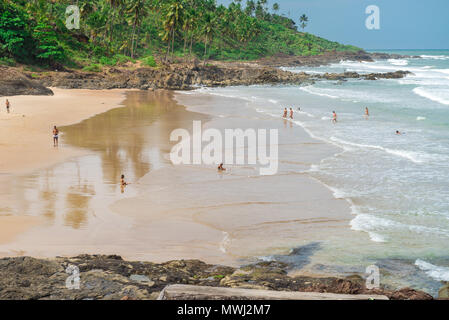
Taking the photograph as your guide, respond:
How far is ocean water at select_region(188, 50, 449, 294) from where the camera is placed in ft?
39.0

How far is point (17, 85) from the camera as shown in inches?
1791

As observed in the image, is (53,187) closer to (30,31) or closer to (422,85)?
(30,31)

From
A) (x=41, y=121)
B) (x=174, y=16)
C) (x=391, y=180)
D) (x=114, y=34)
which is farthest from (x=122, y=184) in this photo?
(x=114, y=34)

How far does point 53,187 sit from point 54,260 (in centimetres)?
870

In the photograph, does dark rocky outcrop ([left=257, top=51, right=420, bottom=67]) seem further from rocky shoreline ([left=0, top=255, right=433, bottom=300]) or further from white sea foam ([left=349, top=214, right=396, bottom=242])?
rocky shoreline ([left=0, top=255, right=433, bottom=300])

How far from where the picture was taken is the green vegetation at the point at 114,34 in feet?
199

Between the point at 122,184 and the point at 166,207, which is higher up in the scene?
the point at 122,184

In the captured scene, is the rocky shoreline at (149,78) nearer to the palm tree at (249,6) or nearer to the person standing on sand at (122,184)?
the person standing on sand at (122,184)

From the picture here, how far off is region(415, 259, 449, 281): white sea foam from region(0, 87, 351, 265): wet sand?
8.79 ft

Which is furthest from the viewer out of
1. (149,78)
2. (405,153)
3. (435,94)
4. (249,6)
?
(249,6)

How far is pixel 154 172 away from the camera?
20531mm

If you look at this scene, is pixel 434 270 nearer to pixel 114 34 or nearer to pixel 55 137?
pixel 55 137

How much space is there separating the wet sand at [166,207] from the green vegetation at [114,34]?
40.6 metres

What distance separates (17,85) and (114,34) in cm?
4663
